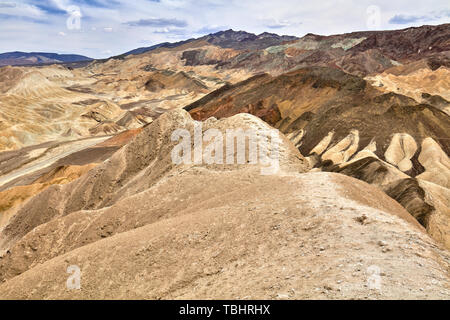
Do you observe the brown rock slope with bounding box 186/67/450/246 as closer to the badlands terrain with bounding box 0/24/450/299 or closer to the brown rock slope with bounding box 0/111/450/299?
the badlands terrain with bounding box 0/24/450/299

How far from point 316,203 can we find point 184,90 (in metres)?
100

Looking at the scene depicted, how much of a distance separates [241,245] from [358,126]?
30.0 meters

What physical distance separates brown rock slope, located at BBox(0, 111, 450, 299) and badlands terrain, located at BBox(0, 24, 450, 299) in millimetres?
36

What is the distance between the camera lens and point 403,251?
579cm

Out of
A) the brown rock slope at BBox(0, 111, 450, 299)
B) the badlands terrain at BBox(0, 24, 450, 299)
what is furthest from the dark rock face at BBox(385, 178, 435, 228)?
the brown rock slope at BBox(0, 111, 450, 299)

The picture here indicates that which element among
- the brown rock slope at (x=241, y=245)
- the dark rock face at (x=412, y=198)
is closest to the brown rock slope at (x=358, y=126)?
the dark rock face at (x=412, y=198)

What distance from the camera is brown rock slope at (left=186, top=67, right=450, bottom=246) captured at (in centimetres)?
2502

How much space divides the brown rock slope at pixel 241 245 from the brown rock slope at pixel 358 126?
13.1 meters

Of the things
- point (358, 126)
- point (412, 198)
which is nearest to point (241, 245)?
point (412, 198)

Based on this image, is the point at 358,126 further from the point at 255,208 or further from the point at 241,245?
the point at 241,245

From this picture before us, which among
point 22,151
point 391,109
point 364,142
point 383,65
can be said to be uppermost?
point 383,65

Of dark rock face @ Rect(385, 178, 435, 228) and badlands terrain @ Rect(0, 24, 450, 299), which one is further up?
badlands terrain @ Rect(0, 24, 450, 299)
